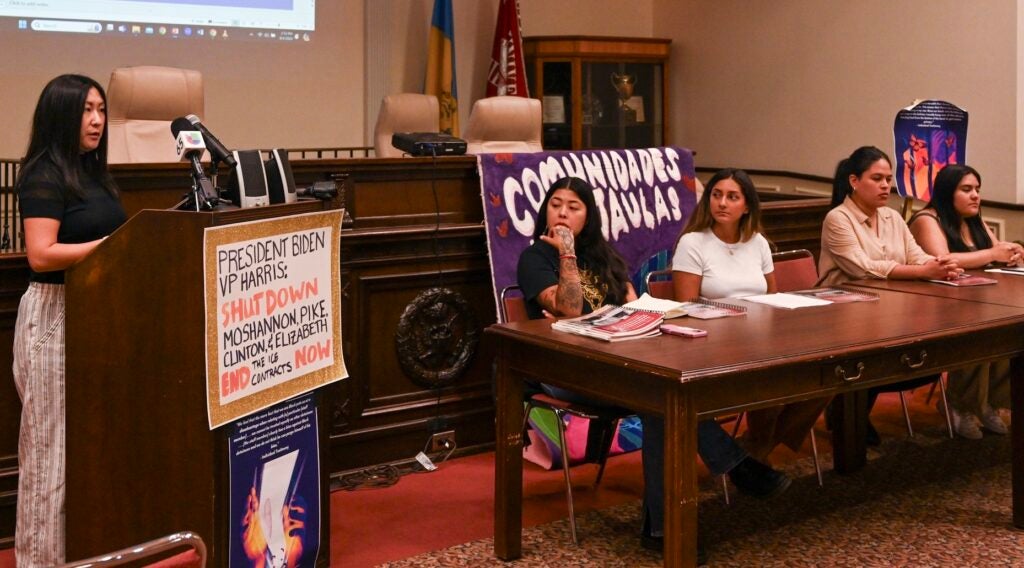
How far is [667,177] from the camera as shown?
480cm

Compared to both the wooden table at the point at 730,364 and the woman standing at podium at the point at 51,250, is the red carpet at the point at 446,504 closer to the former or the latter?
the wooden table at the point at 730,364

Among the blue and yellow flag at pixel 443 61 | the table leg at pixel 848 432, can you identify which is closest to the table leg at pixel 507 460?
the table leg at pixel 848 432

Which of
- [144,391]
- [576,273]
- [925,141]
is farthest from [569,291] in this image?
[925,141]

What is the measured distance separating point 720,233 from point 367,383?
4.49 ft

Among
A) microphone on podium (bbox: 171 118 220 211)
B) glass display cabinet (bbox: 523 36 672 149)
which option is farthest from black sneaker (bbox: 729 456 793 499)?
glass display cabinet (bbox: 523 36 672 149)

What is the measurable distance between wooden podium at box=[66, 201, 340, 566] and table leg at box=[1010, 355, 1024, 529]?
2.31m

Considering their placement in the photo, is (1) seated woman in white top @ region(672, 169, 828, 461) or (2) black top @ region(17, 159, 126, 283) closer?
(2) black top @ region(17, 159, 126, 283)

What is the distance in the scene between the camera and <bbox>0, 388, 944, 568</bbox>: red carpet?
10.9 feet

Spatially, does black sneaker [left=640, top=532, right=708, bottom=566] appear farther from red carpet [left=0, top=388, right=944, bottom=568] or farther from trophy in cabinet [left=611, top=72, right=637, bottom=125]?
trophy in cabinet [left=611, top=72, right=637, bottom=125]

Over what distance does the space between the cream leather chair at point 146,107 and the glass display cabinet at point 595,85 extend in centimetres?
377

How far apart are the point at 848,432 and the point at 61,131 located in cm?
278

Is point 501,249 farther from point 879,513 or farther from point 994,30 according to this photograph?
point 994,30

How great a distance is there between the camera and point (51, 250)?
2639mm

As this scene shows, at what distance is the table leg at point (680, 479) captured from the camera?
260cm
